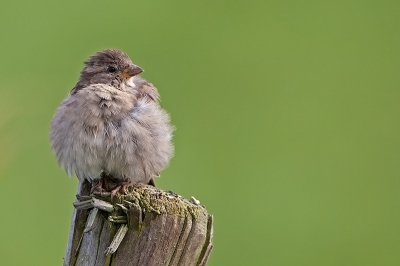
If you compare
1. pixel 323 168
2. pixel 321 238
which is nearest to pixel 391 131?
pixel 323 168

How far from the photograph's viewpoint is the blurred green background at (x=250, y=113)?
7227 millimetres

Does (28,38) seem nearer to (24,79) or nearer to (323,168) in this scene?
(24,79)

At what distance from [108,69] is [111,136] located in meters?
0.93

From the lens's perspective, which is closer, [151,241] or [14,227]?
[151,241]

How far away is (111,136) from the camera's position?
504 centimetres

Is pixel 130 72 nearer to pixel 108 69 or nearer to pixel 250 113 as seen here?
pixel 108 69

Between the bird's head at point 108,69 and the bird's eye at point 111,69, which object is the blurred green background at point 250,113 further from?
the bird's eye at point 111,69

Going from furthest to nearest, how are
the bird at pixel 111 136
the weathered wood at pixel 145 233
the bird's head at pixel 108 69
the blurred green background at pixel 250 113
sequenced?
the blurred green background at pixel 250 113
the bird's head at pixel 108 69
the bird at pixel 111 136
the weathered wood at pixel 145 233

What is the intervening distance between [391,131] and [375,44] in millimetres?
1527

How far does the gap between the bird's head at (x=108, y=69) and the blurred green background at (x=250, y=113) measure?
0.46 metres

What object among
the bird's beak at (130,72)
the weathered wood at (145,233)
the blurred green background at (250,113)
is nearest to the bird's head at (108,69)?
the bird's beak at (130,72)

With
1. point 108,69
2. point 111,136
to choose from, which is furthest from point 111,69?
point 111,136

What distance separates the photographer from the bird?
506 cm

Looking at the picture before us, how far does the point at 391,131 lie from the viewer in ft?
29.7
